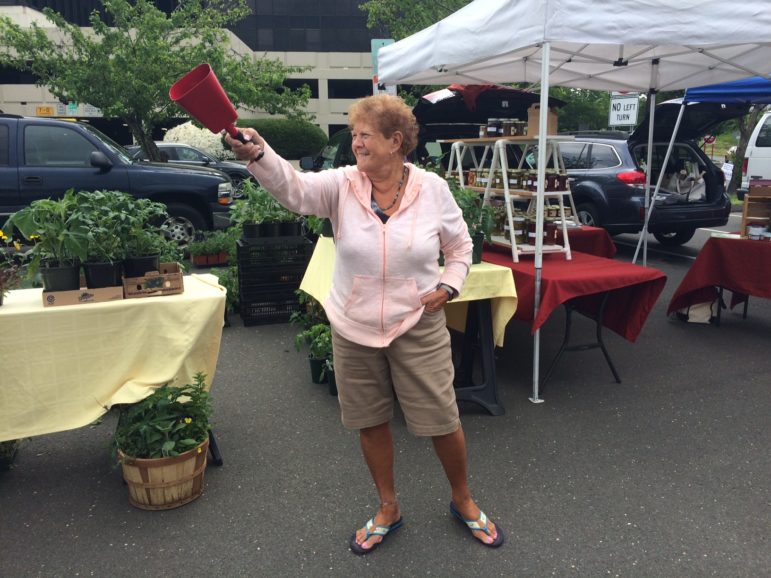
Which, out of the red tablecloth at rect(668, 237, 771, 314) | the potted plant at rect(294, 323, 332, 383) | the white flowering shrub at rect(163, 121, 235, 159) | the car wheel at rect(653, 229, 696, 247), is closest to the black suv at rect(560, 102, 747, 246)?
the car wheel at rect(653, 229, 696, 247)

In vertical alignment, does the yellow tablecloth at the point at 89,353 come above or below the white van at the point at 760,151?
below

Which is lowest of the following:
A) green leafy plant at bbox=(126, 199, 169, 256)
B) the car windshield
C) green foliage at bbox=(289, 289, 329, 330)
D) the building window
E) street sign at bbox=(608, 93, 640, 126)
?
green foliage at bbox=(289, 289, 329, 330)

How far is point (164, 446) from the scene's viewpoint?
107 inches

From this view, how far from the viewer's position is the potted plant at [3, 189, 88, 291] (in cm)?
280

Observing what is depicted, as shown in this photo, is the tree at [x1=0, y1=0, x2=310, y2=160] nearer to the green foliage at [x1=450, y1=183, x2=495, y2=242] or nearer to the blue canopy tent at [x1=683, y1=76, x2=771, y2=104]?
the blue canopy tent at [x1=683, y1=76, x2=771, y2=104]

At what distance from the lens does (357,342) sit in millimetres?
2311

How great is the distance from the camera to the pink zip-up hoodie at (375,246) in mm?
2229

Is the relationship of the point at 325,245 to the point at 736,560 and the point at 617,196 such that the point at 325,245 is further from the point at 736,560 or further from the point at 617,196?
the point at 617,196

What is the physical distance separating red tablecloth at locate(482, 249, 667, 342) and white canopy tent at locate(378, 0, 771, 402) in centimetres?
10

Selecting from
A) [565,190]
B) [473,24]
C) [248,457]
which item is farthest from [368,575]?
[473,24]

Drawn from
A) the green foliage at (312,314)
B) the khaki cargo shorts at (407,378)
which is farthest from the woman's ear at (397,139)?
the green foliage at (312,314)

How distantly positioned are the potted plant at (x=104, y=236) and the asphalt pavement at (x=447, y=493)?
1.03m

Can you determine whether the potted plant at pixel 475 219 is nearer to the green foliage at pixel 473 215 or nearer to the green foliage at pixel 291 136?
the green foliage at pixel 473 215

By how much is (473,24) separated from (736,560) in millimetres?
3342
